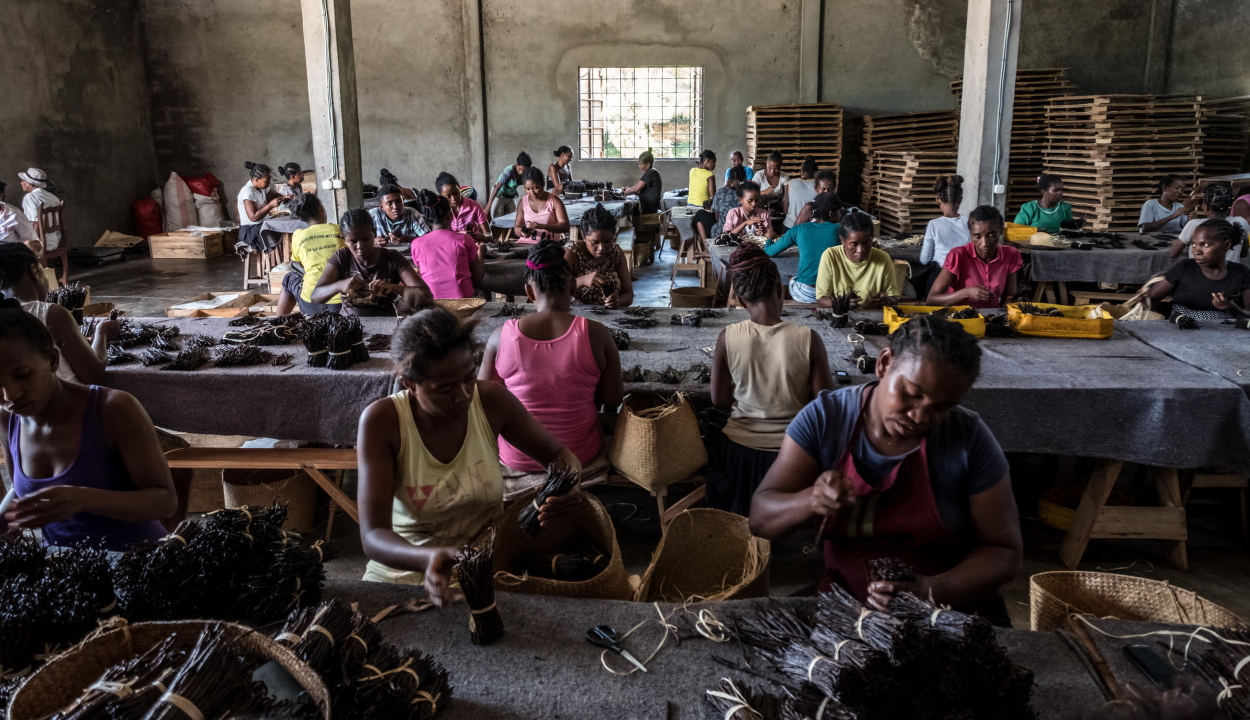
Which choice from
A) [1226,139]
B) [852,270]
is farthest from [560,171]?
[1226,139]

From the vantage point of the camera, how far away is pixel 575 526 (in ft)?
8.88

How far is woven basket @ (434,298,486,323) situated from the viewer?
558 cm

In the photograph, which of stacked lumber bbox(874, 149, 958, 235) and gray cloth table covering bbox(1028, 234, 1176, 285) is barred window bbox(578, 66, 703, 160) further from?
gray cloth table covering bbox(1028, 234, 1176, 285)

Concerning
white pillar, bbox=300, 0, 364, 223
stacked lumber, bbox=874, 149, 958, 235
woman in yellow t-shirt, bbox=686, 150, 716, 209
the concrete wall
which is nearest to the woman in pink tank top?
white pillar, bbox=300, 0, 364, 223

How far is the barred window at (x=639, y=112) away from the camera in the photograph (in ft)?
50.0

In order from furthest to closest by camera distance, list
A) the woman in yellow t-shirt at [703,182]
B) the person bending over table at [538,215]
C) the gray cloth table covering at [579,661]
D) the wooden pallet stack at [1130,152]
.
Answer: the woman in yellow t-shirt at [703,182], the wooden pallet stack at [1130,152], the person bending over table at [538,215], the gray cloth table covering at [579,661]

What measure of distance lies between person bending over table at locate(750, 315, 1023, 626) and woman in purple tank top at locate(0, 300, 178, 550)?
1.86 meters

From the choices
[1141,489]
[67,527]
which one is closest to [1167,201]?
[1141,489]

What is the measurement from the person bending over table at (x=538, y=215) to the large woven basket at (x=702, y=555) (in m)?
6.05

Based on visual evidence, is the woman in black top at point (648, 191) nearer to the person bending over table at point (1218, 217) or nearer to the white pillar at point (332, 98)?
the white pillar at point (332, 98)

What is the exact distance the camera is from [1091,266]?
7.70 metres

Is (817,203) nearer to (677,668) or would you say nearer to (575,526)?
(575,526)

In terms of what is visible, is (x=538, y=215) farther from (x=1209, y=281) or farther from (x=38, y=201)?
(x=38, y=201)

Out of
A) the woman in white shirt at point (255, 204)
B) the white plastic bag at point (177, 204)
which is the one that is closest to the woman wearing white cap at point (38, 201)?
the woman in white shirt at point (255, 204)
